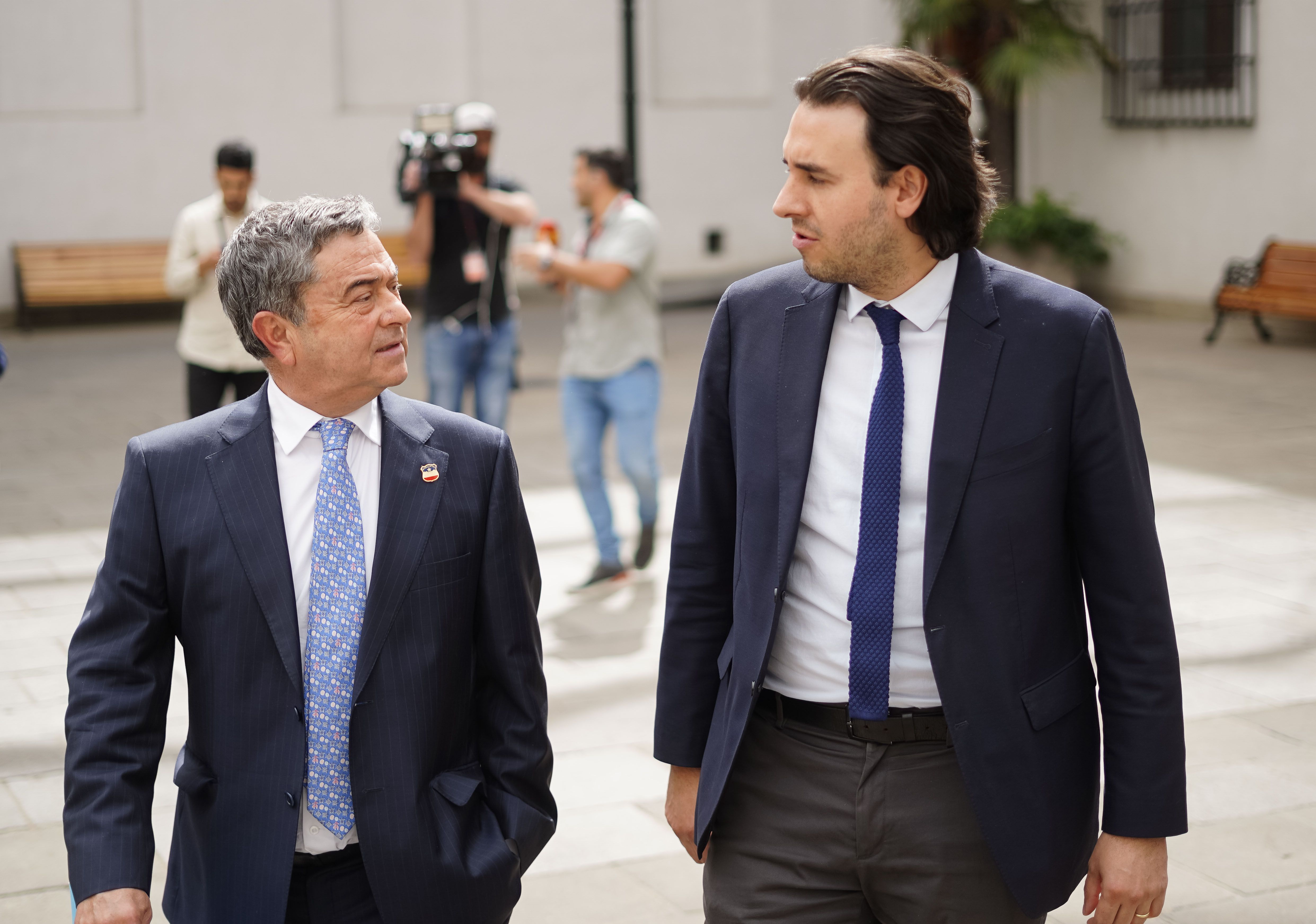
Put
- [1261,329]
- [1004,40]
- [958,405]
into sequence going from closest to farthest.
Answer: [958,405]
[1261,329]
[1004,40]

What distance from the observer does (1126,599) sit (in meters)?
2.42

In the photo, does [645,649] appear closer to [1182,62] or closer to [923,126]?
[923,126]

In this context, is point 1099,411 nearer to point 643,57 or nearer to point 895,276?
point 895,276

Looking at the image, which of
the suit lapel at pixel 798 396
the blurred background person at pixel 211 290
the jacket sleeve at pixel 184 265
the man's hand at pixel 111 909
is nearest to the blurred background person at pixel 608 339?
the blurred background person at pixel 211 290

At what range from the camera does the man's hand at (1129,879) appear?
2.43 metres

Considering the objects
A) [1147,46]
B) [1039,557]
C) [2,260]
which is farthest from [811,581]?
[2,260]

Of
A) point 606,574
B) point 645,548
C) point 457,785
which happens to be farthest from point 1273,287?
point 457,785

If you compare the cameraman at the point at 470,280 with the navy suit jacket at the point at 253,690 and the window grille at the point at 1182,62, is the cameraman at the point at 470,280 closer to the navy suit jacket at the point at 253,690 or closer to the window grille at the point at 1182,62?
the navy suit jacket at the point at 253,690

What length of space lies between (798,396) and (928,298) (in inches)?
10.1

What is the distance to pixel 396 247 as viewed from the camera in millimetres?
19938

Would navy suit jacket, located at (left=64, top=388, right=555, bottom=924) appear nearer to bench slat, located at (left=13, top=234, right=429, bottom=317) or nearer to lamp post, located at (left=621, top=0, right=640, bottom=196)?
lamp post, located at (left=621, top=0, right=640, bottom=196)

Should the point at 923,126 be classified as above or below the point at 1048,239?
above

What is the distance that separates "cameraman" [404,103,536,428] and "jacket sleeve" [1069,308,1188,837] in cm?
582

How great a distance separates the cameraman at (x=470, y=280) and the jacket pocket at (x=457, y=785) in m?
5.67
